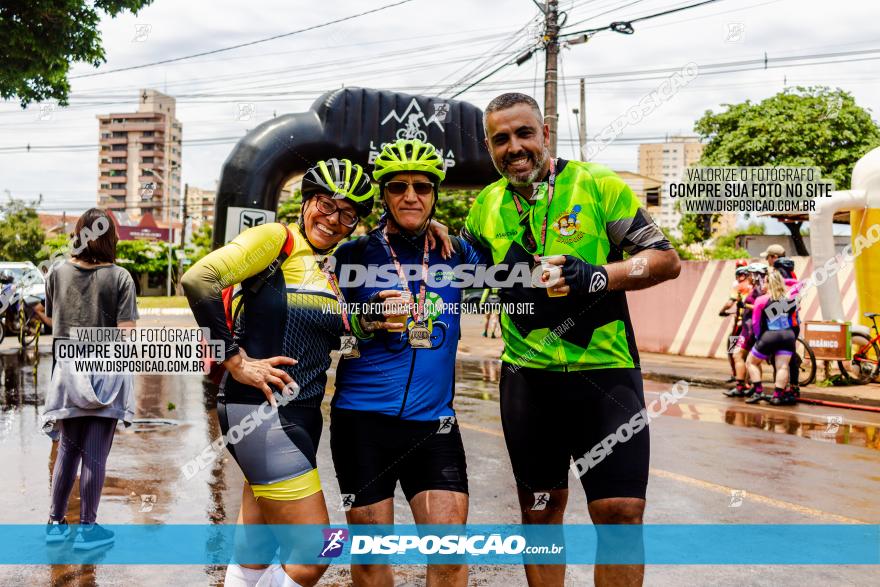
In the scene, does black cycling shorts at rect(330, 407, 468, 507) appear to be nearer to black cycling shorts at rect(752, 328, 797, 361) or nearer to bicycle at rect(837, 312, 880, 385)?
black cycling shorts at rect(752, 328, 797, 361)

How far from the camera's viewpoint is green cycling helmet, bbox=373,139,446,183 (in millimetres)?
3207

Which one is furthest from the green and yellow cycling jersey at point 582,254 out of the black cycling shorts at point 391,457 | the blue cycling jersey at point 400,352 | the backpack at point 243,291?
the backpack at point 243,291

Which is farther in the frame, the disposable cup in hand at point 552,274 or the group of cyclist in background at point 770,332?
the group of cyclist in background at point 770,332

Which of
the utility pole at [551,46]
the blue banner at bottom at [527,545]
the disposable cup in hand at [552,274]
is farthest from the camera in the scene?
the utility pole at [551,46]

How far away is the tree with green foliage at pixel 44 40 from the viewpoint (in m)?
14.4

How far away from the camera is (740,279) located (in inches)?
490

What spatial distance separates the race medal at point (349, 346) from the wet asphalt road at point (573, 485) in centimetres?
174

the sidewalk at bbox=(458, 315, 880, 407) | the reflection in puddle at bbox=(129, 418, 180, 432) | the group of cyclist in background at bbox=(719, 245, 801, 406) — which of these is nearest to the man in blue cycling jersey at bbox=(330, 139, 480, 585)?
the reflection in puddle at bbox=(129, 418, 180, 432)

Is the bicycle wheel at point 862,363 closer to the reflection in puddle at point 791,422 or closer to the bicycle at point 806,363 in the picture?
the bicycle at point 806,363

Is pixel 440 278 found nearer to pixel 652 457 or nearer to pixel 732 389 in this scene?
pixel 652 457

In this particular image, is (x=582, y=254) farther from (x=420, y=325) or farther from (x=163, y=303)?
(x=163, y=303)

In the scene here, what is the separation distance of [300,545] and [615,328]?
1.52 meters

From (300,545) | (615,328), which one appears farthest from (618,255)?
(300,545)

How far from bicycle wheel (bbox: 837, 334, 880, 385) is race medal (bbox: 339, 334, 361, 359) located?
1245 cm
